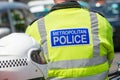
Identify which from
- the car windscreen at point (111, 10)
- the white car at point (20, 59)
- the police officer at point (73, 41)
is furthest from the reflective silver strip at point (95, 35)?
the car windscreen at point (111, 10)

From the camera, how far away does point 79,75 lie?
3.85 metres

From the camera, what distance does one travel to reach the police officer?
3.84 m

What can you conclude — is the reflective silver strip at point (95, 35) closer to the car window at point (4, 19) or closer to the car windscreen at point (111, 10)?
the car window at point (4, 19)

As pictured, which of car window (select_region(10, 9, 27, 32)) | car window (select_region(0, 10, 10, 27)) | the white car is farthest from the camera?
car window (select_region(10, 9, 27, 32))

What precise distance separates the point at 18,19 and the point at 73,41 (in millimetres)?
11249

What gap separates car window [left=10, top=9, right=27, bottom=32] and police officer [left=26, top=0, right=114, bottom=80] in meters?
11.0

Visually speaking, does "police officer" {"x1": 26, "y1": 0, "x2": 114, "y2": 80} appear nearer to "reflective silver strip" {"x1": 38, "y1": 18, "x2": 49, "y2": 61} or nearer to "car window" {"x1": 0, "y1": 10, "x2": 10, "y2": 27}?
"reflective silver strip" {"x1": 38, "y1": 18, "x2": 49, "y2": 61}

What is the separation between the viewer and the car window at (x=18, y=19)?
589 inches

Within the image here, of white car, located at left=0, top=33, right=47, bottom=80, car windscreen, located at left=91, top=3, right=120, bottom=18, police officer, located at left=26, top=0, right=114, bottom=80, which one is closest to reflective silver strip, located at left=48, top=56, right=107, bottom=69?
police officer, located at left=26, top=0, right=114, bottom=80

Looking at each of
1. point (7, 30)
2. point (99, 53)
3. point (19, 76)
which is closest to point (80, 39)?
point (99, 53)

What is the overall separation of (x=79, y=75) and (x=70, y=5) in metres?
0.50

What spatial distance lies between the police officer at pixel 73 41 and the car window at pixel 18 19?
1102 centimetres

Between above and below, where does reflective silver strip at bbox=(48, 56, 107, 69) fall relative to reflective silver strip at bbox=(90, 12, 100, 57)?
below

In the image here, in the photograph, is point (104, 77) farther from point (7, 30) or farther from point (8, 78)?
point (7, 30)
